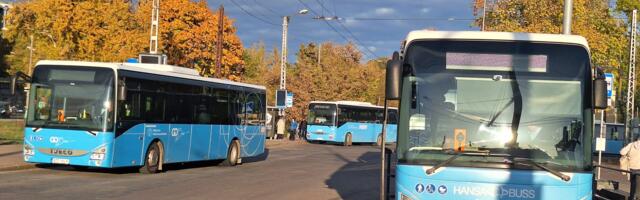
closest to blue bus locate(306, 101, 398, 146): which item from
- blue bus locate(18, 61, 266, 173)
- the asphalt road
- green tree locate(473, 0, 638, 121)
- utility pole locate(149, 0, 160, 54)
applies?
green tree locate(473, 0, 638, 121)

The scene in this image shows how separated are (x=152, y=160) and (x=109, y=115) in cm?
217

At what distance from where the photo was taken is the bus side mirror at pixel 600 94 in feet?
23.5

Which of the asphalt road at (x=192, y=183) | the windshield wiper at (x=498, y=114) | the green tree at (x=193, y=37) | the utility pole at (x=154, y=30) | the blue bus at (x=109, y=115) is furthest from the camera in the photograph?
the green tree at (x=193, y=37)

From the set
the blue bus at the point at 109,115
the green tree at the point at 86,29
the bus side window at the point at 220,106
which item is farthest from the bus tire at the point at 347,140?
the blue bus at the point at 109,115

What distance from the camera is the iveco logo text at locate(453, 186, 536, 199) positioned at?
7027mm

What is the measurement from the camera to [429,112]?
7598mm

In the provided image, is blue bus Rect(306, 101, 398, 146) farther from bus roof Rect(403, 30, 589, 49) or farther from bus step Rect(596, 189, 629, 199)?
bus roof Rect(403, 30, 589, 49)

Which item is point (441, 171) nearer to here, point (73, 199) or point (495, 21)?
point (73, 199)

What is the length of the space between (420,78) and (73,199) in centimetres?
691

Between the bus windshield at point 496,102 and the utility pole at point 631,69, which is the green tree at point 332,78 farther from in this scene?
the bus windshield at point 496,102

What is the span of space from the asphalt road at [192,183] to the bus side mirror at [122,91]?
1.87m

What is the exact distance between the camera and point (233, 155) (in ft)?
75.7

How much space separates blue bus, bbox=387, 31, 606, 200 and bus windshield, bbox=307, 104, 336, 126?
125 feet

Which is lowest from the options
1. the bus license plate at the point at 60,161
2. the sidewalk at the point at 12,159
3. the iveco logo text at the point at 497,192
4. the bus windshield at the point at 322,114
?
the sidewalk at the point at 12,159
